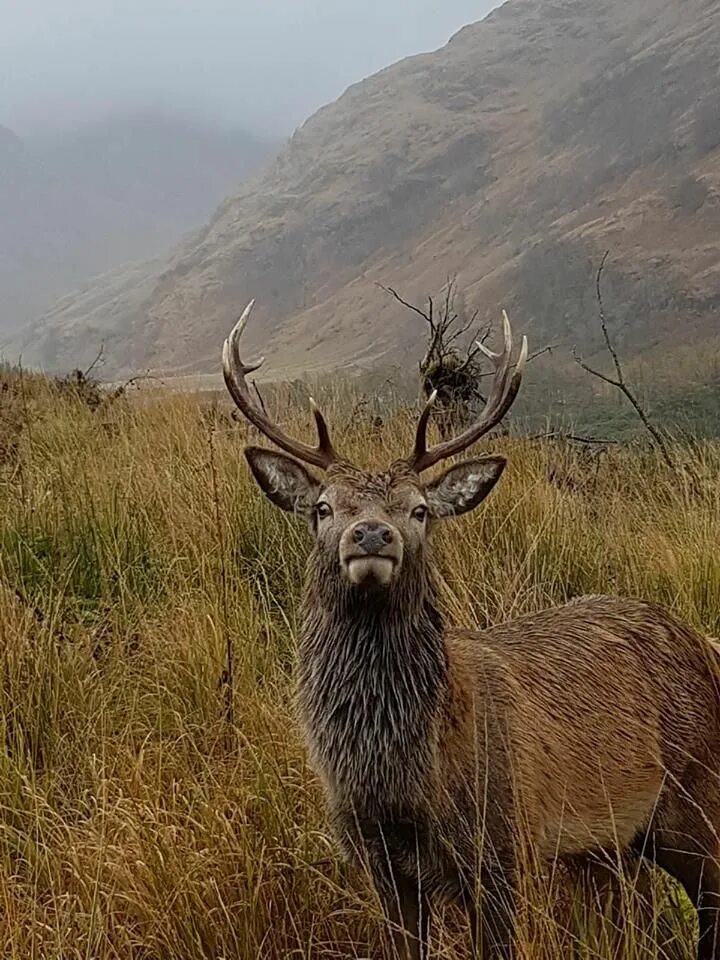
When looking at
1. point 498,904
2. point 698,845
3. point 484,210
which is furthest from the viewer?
point 484,210

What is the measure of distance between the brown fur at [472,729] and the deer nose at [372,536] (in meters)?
0.03

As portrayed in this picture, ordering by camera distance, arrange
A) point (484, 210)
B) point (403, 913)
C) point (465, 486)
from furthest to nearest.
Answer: point (484, 210)
point (465, 486)
point (403, 913)

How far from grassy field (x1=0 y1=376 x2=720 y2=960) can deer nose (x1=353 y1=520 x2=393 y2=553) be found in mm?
890

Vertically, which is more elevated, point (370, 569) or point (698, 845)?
point (370, 569)

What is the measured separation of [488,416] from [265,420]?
65 cm

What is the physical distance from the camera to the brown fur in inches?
108

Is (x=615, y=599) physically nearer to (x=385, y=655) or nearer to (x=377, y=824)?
(x=385, y=655)

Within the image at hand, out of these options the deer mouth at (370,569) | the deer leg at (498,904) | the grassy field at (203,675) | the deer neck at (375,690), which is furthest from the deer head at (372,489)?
the grassy field at (203,675)

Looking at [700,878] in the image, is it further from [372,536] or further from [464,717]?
[372,536]

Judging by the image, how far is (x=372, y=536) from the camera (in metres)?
2.71

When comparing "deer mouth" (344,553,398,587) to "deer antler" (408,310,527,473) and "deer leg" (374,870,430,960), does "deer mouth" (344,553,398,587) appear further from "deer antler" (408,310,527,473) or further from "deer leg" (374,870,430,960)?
"deer leg" (374,870,430,960)

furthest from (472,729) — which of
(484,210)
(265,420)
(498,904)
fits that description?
(484,210)

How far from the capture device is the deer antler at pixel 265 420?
3209 mm

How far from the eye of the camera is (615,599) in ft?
Result: 11.6
